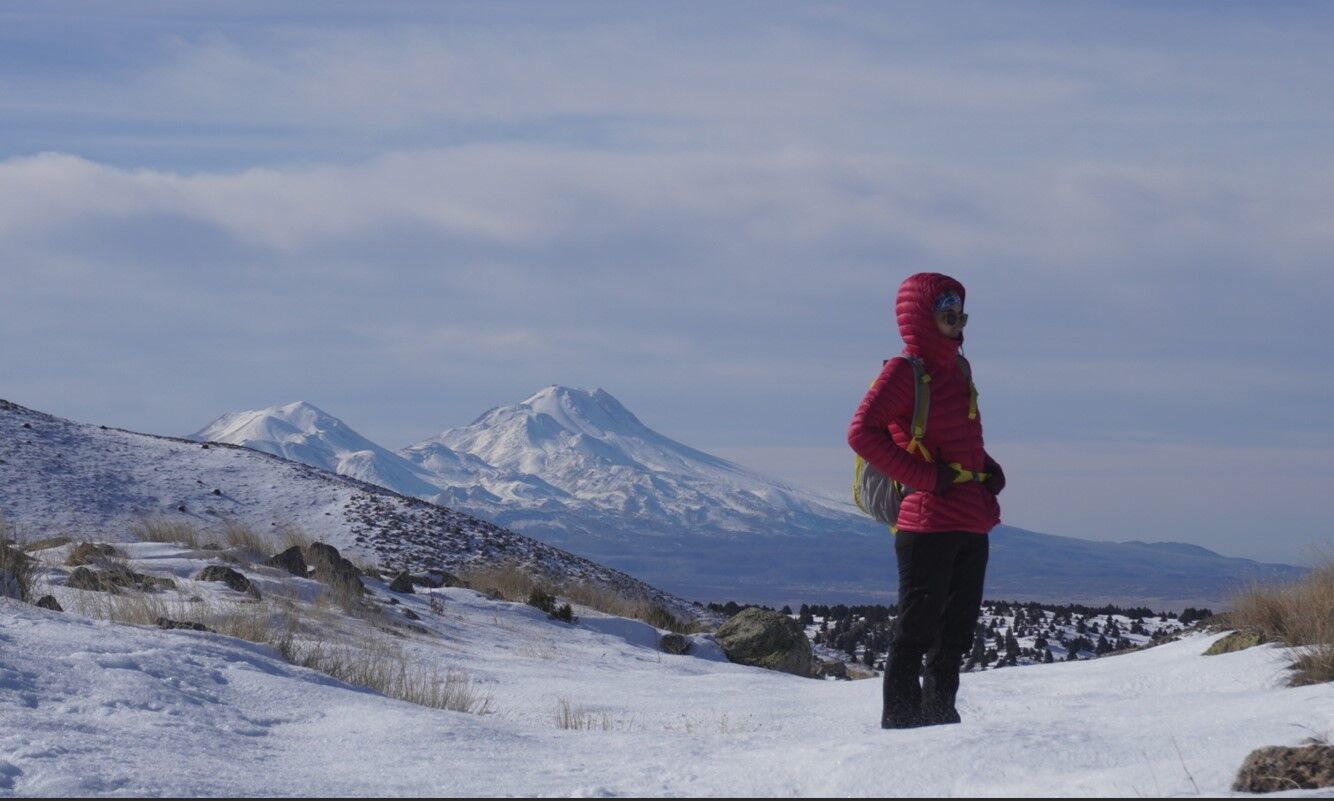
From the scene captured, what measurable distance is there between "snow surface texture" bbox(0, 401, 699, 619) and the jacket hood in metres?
13.4

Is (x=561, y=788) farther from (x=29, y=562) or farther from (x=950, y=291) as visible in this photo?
(x=29, y=562)

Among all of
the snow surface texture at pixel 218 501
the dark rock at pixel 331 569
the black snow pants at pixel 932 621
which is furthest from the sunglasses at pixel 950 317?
the snow surface texture at pixel 218 501

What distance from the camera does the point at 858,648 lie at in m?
19.4

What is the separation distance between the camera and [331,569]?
12289 millimetres

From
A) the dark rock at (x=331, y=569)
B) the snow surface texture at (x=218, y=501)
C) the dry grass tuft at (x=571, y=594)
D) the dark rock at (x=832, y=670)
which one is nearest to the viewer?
the dark rock at (x=331, y=569)

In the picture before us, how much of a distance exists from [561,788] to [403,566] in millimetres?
14432

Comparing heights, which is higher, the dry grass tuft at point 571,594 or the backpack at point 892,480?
the backpack at point 892,480

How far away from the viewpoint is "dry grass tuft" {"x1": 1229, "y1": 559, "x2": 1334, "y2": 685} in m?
6.88

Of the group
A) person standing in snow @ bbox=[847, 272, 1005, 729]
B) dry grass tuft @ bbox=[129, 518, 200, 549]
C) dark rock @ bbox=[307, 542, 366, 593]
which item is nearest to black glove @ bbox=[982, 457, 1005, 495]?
person standing in snow @ bbox=[847, 272, 1005, 729]

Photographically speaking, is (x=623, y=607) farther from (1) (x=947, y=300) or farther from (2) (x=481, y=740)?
(2) (x=481, y=740)

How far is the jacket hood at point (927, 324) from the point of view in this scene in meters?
5.63

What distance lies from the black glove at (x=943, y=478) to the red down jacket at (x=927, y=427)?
0.11 ft

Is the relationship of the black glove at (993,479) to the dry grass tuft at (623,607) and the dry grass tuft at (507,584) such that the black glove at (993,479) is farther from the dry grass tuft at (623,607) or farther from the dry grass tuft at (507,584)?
the dry grass tuft at (507,584)

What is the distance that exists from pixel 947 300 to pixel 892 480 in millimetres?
813
